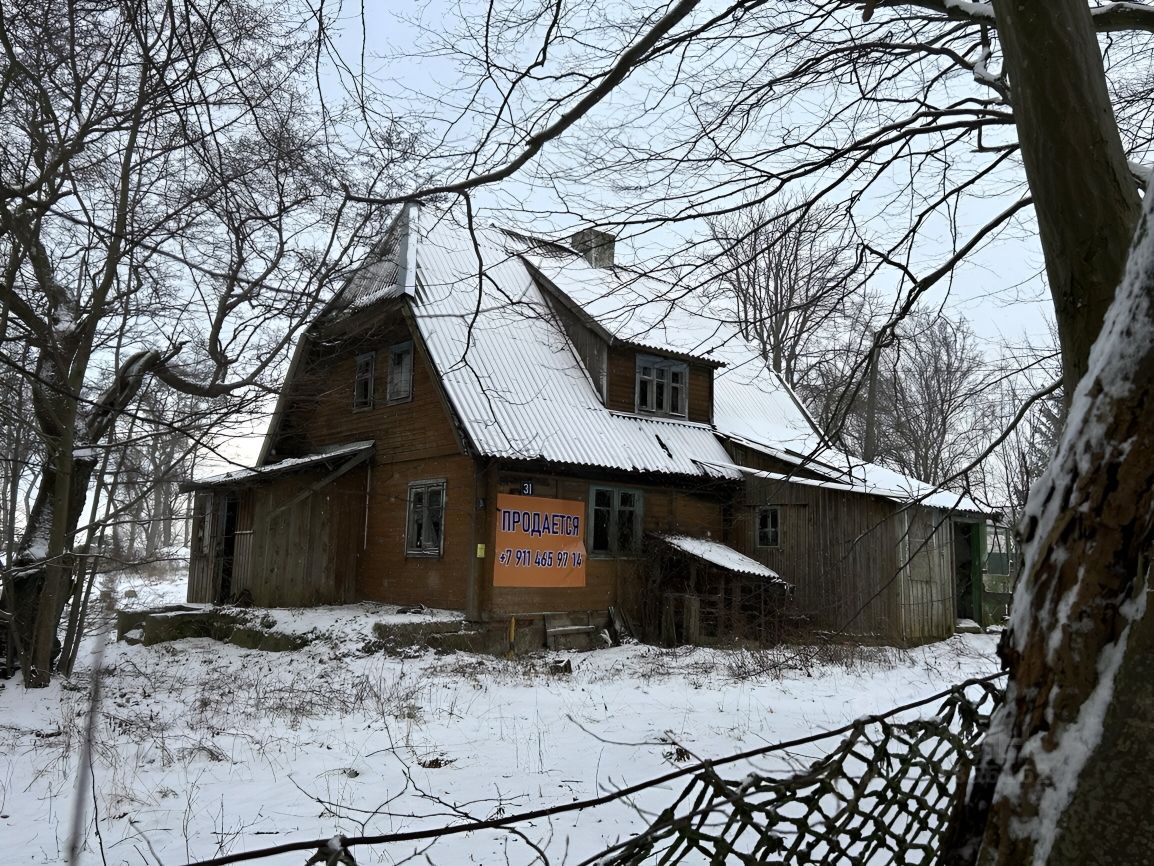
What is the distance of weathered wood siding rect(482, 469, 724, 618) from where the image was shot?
45.9ft

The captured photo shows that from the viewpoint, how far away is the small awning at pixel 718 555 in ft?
49.2

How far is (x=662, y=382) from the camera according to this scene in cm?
1811

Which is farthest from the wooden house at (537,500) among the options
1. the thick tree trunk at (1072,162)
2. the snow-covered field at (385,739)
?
the thick tree trunk at (1072,162)

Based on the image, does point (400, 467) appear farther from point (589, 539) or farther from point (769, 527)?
point (769, 527)

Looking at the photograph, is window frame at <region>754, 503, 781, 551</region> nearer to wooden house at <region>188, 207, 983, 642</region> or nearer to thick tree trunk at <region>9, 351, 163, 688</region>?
wooden house at <region>188, 207, 983, 642</region>

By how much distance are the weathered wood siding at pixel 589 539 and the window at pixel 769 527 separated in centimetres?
88

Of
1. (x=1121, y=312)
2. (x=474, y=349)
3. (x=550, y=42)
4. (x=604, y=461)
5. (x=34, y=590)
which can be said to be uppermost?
(x=474, y=349)

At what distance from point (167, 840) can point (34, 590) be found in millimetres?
7104

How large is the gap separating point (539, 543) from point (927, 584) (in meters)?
8.01

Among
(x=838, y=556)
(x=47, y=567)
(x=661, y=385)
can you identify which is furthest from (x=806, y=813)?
(x=661, y=385)

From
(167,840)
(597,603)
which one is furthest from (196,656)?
(167,840)

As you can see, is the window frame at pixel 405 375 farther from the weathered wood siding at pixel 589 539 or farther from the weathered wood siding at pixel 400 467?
the weathered wood siding at pixel 589 539

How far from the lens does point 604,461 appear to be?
1488 centimetres

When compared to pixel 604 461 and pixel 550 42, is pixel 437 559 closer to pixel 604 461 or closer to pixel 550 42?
pixel 604 461
